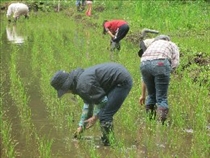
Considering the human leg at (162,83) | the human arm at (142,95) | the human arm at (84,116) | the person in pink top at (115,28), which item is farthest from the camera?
the person in pink top at (115,28)

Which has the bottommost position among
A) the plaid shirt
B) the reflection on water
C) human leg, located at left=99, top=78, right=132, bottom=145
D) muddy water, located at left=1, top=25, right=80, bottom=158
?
the reflection on water

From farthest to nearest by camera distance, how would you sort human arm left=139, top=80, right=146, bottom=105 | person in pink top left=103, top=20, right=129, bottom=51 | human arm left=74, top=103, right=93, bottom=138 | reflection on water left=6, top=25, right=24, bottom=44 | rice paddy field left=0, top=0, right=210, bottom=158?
reflection on water left=6, top=25, right=24, bottom=44, person in pink top left=103, top=20, right=129, bottom=51, human arm left=139, top=80, right=146, bottom=105, human arm left=74, top=103, right=93, bottom=138, rice paddy field left=0, top=0, right=210, bottom=158

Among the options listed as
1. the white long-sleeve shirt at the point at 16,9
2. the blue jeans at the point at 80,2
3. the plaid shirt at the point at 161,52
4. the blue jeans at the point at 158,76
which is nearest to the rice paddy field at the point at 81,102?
the blue jeans at the point at 158,76

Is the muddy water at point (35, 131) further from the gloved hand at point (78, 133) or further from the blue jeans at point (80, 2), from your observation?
the blue jeans at point (80, 2)

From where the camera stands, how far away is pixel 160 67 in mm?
5047

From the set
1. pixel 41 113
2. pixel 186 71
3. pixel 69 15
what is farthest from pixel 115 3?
pixel 41 113

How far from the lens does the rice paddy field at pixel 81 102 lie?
457 centimetres

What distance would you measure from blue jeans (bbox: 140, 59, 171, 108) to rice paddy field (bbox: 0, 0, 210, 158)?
26cm

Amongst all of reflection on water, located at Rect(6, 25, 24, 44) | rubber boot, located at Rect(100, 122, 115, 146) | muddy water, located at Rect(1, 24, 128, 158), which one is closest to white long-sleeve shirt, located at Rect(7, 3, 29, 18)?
reflection on water, located at Rect(6, 25, 24, 44)

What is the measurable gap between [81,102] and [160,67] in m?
1.34

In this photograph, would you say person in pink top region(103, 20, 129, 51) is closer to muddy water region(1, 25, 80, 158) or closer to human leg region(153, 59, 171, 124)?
muddy water region(1, 25, 80, 158)

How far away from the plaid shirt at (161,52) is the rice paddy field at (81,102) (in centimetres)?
60

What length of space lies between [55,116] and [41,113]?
0.25m

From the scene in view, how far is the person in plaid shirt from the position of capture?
507 cm
